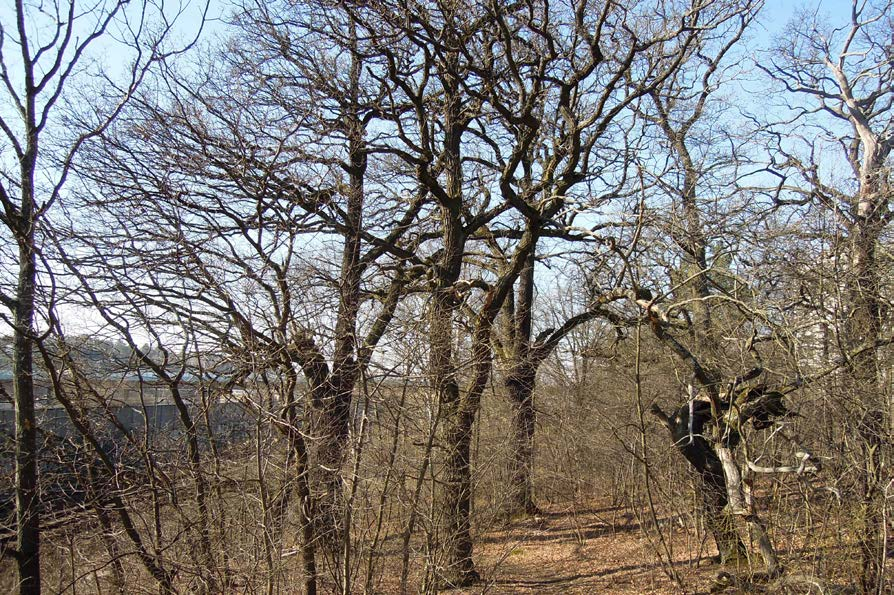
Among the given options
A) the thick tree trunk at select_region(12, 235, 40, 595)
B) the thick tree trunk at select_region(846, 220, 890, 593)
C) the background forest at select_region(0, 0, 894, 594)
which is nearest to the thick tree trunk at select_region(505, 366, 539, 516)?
the background forest at select_region(0, 0, 894, 594)

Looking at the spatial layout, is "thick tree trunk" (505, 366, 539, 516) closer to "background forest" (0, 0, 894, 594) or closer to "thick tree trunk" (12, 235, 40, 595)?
"background forest" (0, 0, 894, 594)

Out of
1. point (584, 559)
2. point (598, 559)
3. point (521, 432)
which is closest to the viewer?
point (521, 432)

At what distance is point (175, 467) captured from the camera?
5441 mm

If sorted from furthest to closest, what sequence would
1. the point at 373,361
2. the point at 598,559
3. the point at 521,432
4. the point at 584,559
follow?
the point at 584,559
the point at 598,559
the point at 521,432
the point at 373,361

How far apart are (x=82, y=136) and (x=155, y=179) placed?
79 cm

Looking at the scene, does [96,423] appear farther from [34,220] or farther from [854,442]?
[854,442]

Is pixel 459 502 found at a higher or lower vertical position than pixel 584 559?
higher

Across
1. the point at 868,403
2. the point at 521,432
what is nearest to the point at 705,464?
the point at 868,403

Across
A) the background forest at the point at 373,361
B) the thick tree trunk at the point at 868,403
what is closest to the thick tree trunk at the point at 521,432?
the background forest at the point at 373,361

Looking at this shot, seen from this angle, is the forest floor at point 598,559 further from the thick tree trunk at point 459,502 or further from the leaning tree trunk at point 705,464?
the leaning tree trunk at point 705,464

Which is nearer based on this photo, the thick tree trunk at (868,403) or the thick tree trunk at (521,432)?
the thick tree trunk at (868,403)

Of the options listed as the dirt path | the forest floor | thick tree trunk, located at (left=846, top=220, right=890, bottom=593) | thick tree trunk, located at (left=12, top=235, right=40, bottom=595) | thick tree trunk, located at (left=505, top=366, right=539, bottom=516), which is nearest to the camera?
thick tree trunk, located at (left=846, top=220, right=890, bottom=593)

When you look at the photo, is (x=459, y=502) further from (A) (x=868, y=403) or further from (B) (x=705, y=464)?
(A) (x=868, y=403)

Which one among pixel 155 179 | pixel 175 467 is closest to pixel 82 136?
pixel 155 179
